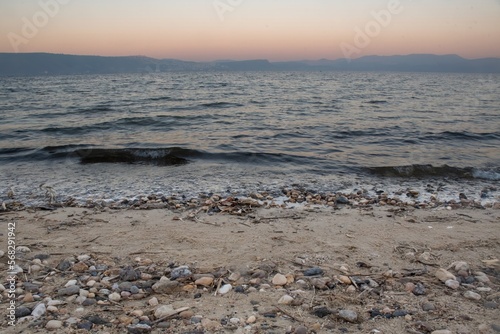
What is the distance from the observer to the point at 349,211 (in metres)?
7.30

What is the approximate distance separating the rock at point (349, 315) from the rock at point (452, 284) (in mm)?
1494

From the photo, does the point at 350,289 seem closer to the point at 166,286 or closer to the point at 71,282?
the point at 166,286

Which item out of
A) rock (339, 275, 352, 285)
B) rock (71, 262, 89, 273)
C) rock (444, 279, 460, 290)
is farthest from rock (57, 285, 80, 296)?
rock (444, 279, 460, 290)

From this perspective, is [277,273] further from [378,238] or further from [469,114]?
[469,114]

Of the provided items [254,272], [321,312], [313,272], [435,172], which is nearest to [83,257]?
[254,272]

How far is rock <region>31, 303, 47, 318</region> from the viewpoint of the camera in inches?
138

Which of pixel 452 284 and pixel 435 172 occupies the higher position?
pixel 452 284

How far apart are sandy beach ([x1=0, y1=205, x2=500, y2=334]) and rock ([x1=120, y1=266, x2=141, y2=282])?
0.05 feet

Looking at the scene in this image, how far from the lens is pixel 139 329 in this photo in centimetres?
328

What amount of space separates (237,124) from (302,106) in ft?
32.7

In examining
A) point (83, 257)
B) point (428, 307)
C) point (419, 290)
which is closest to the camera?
point (428, 307)

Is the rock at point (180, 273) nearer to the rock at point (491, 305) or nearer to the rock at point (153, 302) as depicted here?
the rock at point (153, 302)

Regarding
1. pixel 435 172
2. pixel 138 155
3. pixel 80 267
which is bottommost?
pixel 435 172

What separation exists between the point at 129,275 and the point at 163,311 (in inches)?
41.6
